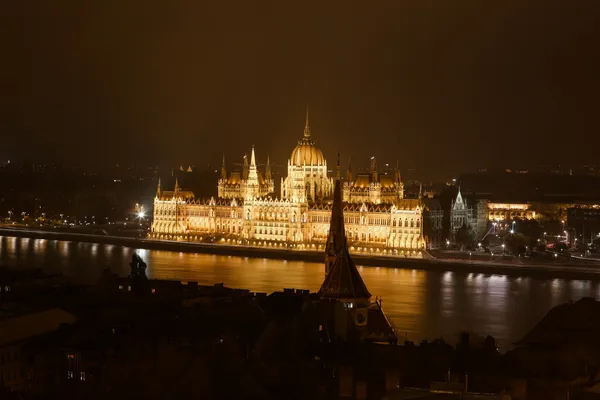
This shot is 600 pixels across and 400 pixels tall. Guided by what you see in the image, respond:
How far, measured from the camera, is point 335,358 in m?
10.8

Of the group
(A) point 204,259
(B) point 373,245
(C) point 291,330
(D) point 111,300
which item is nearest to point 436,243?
(B) point 373,245

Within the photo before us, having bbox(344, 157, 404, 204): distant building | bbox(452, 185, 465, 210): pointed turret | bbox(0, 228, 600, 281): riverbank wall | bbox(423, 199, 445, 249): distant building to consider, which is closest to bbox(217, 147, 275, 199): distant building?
bbox(344, 157, 404, 204): distant building

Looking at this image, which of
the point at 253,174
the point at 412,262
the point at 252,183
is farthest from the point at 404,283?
the point at 253,174

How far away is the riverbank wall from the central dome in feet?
16.6

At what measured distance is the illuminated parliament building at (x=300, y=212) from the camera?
40.9m

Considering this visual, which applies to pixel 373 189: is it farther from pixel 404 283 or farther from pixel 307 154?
pixel 404 283

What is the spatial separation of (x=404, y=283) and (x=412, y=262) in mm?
6411

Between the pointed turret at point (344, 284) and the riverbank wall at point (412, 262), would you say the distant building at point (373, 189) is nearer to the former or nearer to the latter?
the riverbank wall at point (412, 262)

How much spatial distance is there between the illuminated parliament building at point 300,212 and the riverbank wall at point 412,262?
68.2 inches

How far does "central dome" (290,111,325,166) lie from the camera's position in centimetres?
4525

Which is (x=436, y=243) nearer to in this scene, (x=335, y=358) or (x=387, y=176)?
(x=387, y=176)

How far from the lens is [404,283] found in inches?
1164

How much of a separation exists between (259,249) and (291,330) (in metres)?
29.0

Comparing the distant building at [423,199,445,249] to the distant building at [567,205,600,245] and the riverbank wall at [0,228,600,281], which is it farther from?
the distant building at [567,205,600,245]
